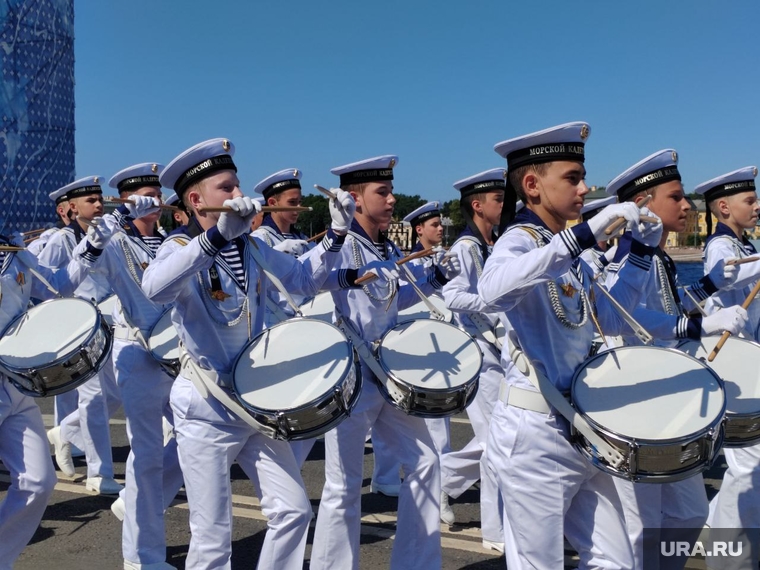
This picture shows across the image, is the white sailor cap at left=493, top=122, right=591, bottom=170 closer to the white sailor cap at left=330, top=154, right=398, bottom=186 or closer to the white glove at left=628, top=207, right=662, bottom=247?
the white glove at left=628, top=207, right=662, bottom=247

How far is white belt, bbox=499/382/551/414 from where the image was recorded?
2852 millimetres

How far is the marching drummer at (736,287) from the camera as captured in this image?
14.5 ft

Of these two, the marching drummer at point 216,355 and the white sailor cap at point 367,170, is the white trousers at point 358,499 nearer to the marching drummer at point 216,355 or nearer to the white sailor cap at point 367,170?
the marching drummer at point 216,355

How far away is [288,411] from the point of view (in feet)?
10.4

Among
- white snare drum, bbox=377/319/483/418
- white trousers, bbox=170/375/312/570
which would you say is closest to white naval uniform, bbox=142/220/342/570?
white trousers, bbox=170/375/312/570

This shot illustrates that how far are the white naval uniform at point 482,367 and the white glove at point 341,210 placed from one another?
115 cm

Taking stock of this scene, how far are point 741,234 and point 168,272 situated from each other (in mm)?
3743

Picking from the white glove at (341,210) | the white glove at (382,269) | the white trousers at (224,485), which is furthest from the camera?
the white glove at (382,269)

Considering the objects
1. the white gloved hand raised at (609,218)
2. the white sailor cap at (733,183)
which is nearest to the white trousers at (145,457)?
the white gloved hand raised at (609,218)

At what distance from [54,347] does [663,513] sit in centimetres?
317

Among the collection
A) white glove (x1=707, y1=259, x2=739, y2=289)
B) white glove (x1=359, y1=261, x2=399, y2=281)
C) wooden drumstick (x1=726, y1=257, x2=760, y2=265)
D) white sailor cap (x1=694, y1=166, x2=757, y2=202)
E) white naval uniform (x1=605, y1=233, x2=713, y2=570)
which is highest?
white sailor cap (x1=694, y1=166, x2=757, y2=202)

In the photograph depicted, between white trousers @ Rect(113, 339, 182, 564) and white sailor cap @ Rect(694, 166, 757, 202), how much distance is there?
11.9 ft

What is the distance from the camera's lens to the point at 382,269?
167 inches

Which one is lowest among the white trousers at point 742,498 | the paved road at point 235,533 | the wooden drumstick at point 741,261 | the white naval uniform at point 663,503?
the paved road at point 235,533
